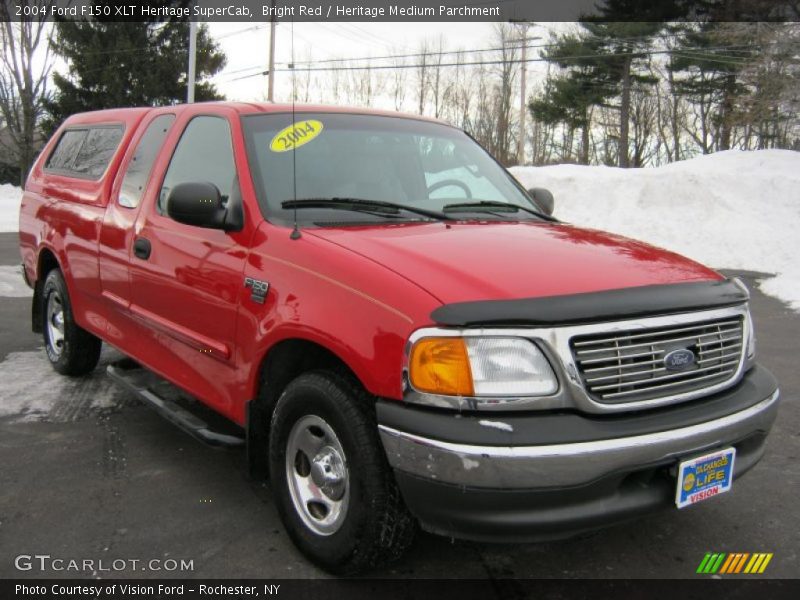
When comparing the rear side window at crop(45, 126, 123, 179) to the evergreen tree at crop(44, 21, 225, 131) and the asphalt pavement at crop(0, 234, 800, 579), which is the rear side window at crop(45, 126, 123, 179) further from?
the evergreen tree at crop(44, 21, 225, 131)

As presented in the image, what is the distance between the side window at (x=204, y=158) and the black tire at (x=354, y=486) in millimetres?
1212

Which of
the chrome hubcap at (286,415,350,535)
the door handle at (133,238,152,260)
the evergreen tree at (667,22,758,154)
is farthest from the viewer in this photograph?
the evergreen tree at (667,22,758,154)

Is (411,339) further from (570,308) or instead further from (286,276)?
(286,276)

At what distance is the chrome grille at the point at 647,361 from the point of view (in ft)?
7.50

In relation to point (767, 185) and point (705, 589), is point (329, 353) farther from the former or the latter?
point (767, 185)

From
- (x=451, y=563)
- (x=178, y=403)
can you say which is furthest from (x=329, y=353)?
(x=178, y=403)

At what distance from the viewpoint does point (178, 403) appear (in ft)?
12.3

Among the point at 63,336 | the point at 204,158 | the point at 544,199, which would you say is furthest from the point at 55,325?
the point at 544,199

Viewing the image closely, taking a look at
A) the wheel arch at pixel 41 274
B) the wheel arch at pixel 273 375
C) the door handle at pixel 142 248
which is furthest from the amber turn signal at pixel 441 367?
the wheel arch at pixel 41 274

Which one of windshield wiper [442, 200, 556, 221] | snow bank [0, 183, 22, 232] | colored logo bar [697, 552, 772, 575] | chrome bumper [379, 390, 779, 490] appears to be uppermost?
windshield wiper [442, 200, 556, 221]

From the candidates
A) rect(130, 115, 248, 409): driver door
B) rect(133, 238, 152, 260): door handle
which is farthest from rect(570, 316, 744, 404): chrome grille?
rect(133, 238, 152, 260): door handle

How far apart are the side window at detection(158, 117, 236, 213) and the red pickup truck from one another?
13 millimetres

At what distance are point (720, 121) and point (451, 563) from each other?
114 ft

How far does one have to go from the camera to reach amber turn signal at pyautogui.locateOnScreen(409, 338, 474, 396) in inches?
87.8
